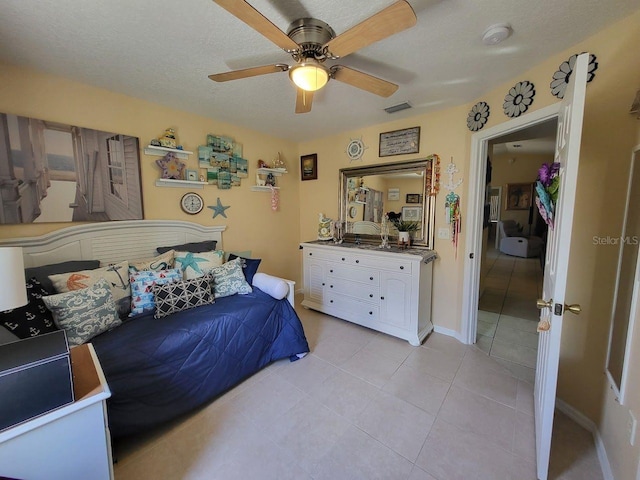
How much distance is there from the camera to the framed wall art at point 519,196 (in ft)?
20.4

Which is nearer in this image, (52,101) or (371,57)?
(371,57)

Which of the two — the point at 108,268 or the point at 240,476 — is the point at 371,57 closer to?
the point at 108,268

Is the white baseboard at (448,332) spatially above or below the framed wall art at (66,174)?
below

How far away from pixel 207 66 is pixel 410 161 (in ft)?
6.76

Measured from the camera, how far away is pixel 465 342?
8.25 feet

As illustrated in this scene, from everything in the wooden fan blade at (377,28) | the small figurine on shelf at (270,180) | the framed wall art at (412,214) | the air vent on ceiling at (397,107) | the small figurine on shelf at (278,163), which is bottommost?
the framed wall art at (412,214)

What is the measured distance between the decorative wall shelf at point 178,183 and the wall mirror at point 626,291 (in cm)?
318

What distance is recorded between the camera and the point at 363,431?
5.11 feet

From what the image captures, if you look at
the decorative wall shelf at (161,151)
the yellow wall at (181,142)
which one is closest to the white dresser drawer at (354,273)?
the yellow wall at (181,142)

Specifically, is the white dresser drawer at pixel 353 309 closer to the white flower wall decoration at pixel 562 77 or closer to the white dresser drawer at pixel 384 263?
the white dresser drawer at pixel 384 263

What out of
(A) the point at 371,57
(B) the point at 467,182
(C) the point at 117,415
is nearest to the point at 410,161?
(B) the point at 467,182

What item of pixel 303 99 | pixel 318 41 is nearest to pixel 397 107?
pixel 303 99

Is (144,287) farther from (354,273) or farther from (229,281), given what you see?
(354,273)

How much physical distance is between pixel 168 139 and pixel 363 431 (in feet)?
9.34
